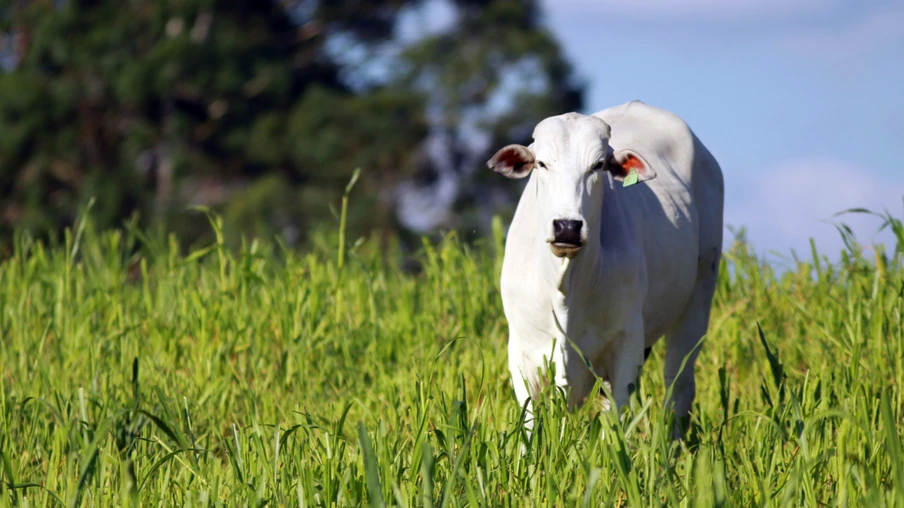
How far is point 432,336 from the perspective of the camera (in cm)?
476

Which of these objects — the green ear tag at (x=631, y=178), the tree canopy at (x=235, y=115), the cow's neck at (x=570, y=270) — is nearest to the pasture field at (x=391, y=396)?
the cow's neck at (x=570, y=270)

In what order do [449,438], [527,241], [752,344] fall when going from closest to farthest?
1. [449,438]
2. [527,241]
3. [752,344]

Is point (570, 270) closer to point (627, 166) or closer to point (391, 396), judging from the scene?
point (627, 166)

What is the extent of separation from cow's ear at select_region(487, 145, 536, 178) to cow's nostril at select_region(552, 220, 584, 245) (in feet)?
1.14

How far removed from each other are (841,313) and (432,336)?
1.64 m

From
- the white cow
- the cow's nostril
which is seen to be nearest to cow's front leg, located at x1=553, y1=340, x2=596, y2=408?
the white cow

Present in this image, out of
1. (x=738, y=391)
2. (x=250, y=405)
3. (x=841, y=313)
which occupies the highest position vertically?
(x=841, y=313)

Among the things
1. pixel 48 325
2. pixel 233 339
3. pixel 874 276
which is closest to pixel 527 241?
pixel 233 339

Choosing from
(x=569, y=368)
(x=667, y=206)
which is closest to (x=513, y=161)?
(x=569, y=368)

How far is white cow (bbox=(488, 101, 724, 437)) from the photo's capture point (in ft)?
11.1

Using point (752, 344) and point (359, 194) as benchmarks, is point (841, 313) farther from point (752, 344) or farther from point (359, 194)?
point (359, 194)

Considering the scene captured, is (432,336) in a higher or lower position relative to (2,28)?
lower

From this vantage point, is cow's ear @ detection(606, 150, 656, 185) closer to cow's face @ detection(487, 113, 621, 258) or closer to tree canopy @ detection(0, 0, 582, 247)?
cow's face @ detection(487, 113, 621, 258)

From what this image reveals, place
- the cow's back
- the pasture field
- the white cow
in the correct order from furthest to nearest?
the cow's back → the white cow → the pasture field
